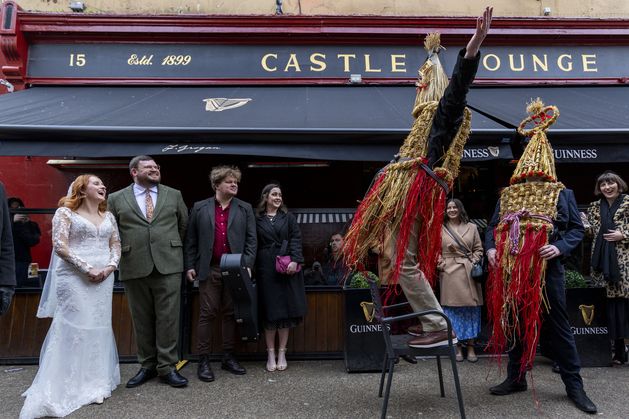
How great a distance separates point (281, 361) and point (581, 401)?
8.86ft

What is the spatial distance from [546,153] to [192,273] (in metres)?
3.42

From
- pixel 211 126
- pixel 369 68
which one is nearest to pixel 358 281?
pixel 211 126

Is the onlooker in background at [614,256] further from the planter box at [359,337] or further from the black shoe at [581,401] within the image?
the planter box at [359,337]

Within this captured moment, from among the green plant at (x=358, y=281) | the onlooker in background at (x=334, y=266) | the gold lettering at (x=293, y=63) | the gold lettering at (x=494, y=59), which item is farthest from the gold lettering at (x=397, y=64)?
the green plant at (x=358, y=281)

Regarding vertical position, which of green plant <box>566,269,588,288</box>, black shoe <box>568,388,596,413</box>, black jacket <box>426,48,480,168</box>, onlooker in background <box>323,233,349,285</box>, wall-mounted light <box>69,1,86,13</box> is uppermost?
wall-mounted light <box>69,1,86,13</box>

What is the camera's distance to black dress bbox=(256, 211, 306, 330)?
4402mm

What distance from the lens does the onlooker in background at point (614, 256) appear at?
443 cm

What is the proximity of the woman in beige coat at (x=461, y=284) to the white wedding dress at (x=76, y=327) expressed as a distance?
Answer: 3.33 m

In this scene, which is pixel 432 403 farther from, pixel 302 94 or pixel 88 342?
pixel 302 94

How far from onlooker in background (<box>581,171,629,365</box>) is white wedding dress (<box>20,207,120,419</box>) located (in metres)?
4.91

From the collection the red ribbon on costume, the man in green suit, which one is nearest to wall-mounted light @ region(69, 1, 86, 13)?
the man in green suit

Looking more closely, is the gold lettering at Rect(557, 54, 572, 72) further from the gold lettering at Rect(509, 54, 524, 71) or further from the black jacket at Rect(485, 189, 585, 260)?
the black jacket at Rect(485, 189, 585, 260)

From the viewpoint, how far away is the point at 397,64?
688 cm

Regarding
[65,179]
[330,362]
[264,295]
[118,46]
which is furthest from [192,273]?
[118,46]
